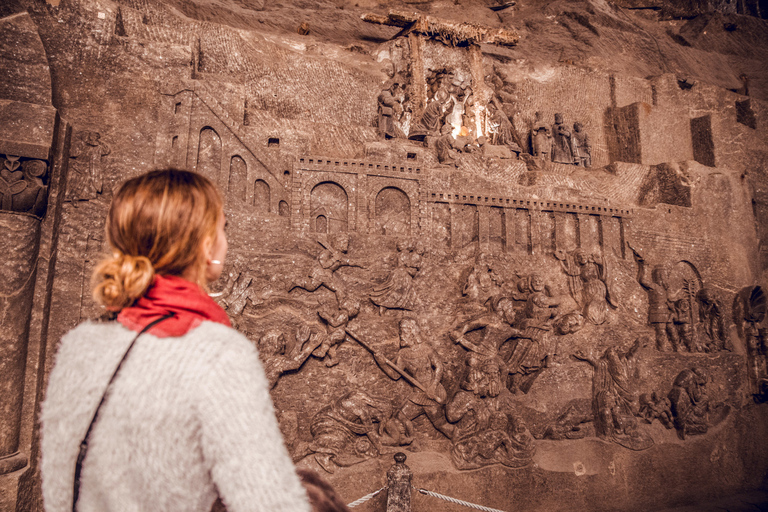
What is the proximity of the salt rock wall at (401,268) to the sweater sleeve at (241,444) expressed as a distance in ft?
15.8

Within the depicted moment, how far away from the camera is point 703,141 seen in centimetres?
1112

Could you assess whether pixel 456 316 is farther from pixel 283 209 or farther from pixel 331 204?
pixel 283 209

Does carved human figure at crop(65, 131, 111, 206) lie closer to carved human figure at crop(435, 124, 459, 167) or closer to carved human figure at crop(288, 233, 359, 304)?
carved human figure at crop(288, 233, 359, 304)

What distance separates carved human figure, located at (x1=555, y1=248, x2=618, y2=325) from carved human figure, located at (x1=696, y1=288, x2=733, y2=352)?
1.90m

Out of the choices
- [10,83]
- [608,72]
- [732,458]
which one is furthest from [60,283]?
[608,72]

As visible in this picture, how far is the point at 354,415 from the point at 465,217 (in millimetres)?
3481

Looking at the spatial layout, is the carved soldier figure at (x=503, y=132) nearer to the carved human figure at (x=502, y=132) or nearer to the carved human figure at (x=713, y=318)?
the carved human figure at (x=502, y=132)

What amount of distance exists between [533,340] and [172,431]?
280 inches

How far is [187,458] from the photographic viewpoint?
3.97 feet

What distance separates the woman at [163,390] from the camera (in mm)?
1180

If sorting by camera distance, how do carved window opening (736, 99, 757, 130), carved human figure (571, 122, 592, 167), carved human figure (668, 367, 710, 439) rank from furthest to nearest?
carved window opening (736, 99, 757, 130) < carved human figure (571, 122, 592, 167) < carved human figure (668, 367, 710, 439)

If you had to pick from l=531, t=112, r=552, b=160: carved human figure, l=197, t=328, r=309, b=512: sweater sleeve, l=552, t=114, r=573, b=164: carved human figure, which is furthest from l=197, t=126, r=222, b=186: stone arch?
l=552, t=114, r=573, b=164: carved human figure

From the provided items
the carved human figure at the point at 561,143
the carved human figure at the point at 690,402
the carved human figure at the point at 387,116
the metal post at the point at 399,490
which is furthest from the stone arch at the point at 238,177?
the carved human figure at the point at 690,402

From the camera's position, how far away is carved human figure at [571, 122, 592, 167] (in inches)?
443
